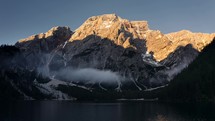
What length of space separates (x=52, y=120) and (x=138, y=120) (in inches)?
1505

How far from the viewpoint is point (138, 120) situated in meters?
142

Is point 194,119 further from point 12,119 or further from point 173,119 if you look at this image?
point 12,119

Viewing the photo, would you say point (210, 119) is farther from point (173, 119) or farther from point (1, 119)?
point (1, 119)

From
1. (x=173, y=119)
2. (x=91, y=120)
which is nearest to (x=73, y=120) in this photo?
(x=91, y=120)

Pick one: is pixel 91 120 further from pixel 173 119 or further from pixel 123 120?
pixel 173 119

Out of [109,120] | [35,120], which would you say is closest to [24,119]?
[35,120]

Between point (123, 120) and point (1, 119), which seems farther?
point (123, 120)

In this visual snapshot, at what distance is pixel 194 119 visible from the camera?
459 feet

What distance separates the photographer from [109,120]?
146m

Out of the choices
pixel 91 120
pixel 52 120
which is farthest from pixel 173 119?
pixel 52 120

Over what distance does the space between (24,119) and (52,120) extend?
1194 cm

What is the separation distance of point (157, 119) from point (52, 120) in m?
47.5

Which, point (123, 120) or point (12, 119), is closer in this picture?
point (12, 119)

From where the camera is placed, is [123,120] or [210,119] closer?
[210,119]
